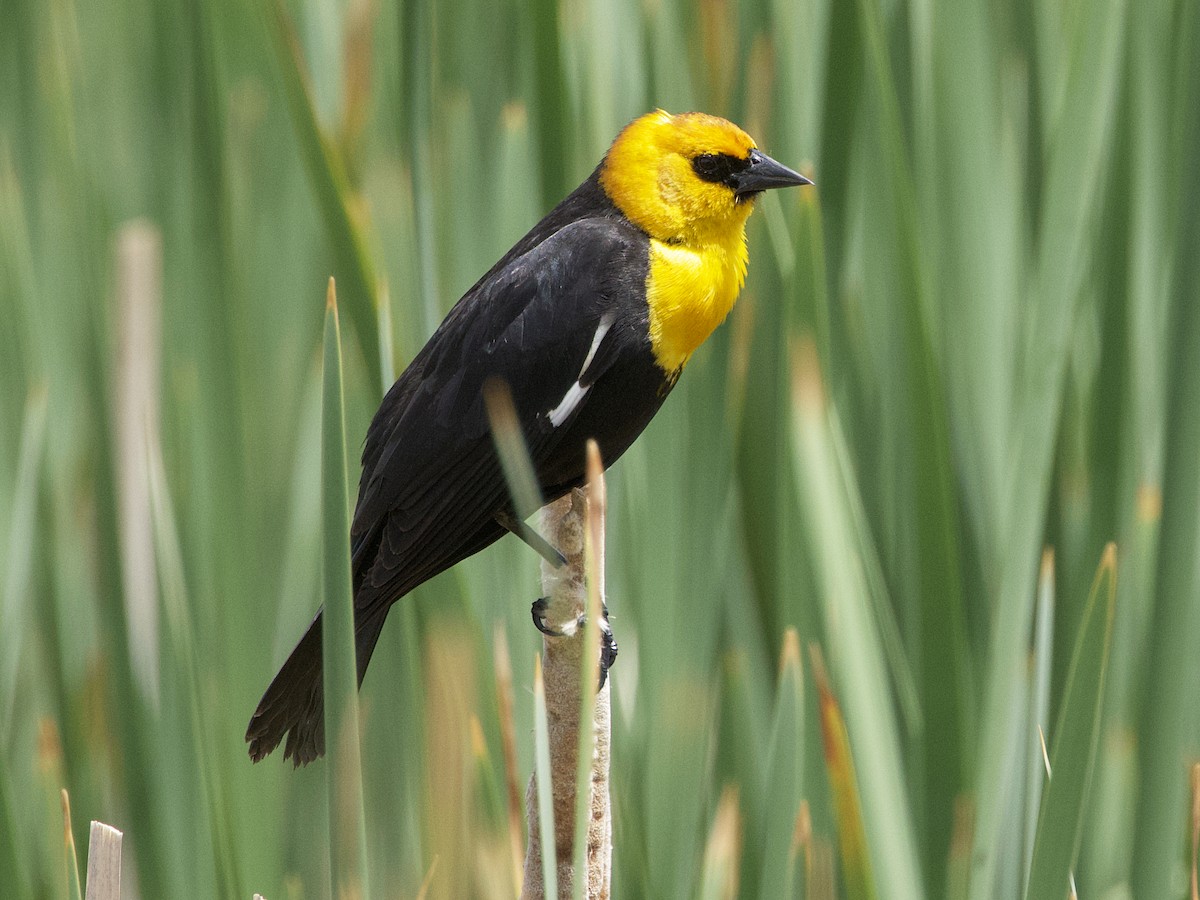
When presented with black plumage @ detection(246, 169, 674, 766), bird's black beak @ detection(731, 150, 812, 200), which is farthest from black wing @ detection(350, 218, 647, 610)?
bird's black beak @ detection(731, 150, 812, 200)

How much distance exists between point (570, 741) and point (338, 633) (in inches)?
12.9

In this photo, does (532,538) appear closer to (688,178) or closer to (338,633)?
(688,178)

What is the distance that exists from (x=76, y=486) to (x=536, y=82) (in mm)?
701

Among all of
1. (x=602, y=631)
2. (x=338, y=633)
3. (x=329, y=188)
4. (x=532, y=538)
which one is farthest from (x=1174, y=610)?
(x=329, y=188)

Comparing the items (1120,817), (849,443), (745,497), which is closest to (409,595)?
(745,497)

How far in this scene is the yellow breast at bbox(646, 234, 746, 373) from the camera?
1262mm

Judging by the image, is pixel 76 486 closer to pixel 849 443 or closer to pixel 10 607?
pixel 10 607

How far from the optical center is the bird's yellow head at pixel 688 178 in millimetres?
1334

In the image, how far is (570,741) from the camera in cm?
101

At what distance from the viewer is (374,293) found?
112 centimetres

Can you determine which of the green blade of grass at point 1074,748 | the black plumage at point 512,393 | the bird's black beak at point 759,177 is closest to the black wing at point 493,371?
the black plumage at point 512,393

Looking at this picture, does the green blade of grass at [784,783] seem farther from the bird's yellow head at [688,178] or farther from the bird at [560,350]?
the bird's yellow head at [688,178]

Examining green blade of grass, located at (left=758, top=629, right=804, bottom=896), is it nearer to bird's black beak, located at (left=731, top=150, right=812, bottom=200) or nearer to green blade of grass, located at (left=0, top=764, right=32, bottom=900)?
green blade of grass, located at (left=0, top=764, right=32, bottom=900)

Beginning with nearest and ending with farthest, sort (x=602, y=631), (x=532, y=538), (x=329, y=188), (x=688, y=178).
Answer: (x=602, y=631) < (x=329, y=188) < (x=532, y=538) < (x=688, y=178)
